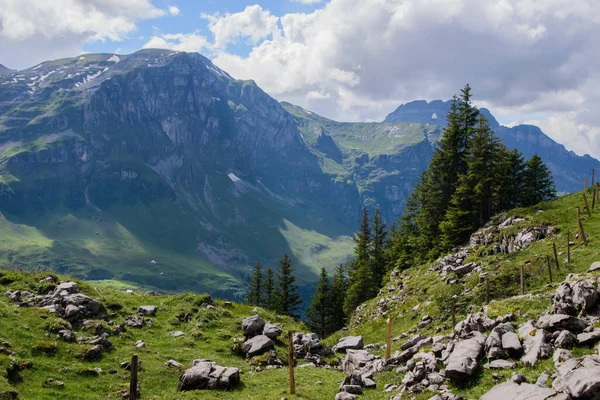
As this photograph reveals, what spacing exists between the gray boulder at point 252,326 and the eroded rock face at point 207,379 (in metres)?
9.16

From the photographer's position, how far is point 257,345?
30094 millimetres

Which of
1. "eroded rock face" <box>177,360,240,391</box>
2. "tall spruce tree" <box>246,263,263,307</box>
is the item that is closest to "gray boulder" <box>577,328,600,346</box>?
"eroded rock face" <box>177,360,240,391</box>

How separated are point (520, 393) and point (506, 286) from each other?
2287 cm

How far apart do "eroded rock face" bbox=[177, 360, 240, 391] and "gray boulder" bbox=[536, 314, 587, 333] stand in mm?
16616

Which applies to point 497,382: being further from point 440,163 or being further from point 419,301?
point 440,163

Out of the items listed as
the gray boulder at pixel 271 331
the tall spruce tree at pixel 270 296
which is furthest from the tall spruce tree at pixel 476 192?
the tall spruce tree at pixel 270 296

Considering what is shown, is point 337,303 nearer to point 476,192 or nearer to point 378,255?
point 378,255

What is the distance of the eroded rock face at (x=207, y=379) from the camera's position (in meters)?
22.4

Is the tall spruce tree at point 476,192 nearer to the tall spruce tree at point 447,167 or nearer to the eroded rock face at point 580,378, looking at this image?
the tall spruce tree at point 447,167

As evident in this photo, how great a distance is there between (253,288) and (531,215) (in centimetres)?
6965

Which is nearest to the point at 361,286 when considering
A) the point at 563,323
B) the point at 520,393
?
the point at 563,323

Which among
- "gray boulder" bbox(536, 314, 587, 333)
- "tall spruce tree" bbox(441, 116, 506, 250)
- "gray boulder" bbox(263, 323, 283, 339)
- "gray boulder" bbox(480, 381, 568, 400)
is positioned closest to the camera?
"gray boulder" bbox(480, 381, 568, 400)

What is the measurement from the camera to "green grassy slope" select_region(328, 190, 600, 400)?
22219 millimetres

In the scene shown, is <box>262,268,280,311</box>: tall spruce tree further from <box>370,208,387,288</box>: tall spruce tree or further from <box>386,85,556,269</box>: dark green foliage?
<box>386,85,556,269</box>: dark green foliage
